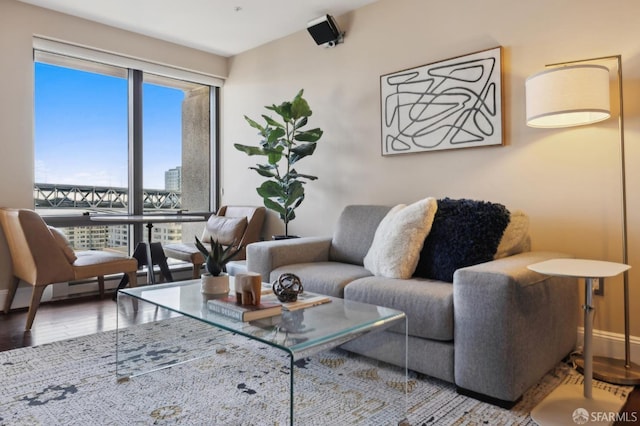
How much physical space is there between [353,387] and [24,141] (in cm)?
340

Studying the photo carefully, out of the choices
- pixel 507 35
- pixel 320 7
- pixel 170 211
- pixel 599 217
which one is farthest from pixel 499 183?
pixel 170 211

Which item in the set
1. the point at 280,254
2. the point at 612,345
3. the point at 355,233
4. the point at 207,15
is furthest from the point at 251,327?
the point at 207,15

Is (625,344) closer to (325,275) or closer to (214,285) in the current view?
(325,275)

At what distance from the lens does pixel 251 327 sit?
1.53 meters

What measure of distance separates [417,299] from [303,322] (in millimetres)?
678

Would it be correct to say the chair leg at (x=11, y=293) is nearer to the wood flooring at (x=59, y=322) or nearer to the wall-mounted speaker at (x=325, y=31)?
the wood flooring at (x=59, y=322)

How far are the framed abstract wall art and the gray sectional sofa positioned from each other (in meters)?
0.92

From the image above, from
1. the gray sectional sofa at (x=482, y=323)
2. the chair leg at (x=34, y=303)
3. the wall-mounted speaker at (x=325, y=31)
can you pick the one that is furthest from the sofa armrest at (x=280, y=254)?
the wall-mounted speaker at (x=325, y=31)

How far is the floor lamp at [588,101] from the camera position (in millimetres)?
2033

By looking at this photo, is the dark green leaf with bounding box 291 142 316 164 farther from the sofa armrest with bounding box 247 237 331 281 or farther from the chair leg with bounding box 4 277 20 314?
the chair leg with bounding box 4 277 20 314

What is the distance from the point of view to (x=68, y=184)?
398 centimetres

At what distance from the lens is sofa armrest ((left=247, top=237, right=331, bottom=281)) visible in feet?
9.10

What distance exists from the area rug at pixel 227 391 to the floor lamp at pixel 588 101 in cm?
14

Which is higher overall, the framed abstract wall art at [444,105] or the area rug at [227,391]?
the framed abstract wall art at [444,105]
